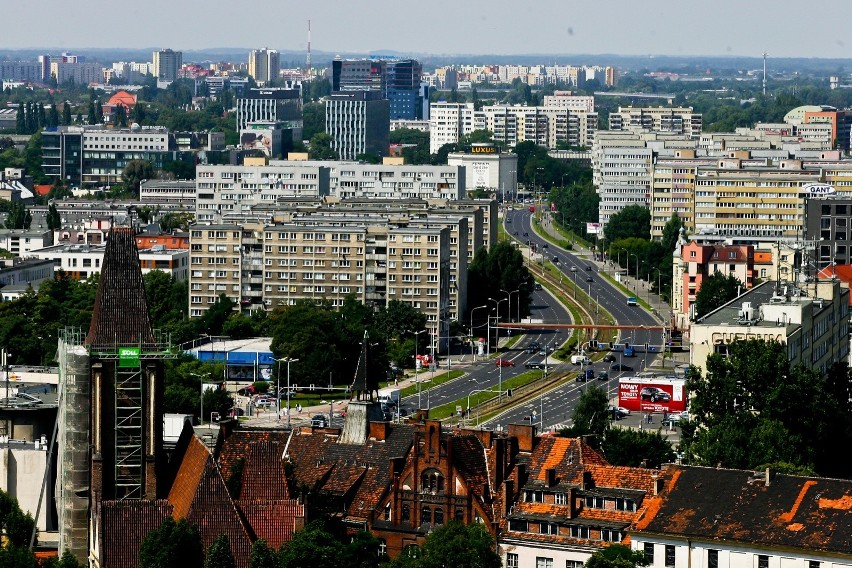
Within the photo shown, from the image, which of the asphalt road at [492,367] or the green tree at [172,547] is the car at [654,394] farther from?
the green tree at [172,547]

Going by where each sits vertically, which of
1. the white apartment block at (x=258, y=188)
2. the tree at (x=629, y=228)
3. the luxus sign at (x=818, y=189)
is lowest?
the tree at (x=629, y=228)

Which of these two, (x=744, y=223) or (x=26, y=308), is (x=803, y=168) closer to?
(x=744, y=223)

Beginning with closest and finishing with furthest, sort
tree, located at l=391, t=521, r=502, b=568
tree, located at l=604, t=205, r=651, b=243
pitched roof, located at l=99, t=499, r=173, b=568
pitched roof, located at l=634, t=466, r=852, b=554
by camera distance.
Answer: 1. pitched roof, located at l=634, t=466, r=852, b=554
2. tree, located at l=391, t=521, r=502, b=568
3. pitched roof, located at l=99, t=499, r=173, b=568
4. tree, located at l=604, t=205, r=651, b=243

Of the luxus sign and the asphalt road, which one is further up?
the luxus sign

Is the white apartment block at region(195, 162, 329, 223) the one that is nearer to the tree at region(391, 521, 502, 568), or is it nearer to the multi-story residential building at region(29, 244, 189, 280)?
the multi-story residential building at region(29, 244, 189, 280)

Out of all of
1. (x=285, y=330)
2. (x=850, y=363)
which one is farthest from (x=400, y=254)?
(x=850, y=363)

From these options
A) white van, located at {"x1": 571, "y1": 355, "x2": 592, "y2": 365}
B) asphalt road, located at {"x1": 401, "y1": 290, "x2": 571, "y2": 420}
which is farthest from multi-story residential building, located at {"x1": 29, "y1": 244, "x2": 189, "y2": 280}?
white van, located at {"x1": 571, "y1": 355, "x2": 592, "y2": 365}

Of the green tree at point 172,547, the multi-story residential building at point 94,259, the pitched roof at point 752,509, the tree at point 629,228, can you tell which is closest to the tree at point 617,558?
the pitched roof at point 752,509
